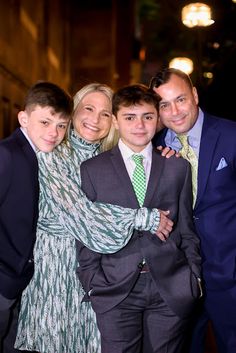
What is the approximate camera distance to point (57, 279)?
127 inches

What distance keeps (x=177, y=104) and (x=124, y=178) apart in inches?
27.9

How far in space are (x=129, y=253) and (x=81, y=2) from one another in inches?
759

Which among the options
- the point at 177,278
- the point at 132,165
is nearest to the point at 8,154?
the point at 132,165

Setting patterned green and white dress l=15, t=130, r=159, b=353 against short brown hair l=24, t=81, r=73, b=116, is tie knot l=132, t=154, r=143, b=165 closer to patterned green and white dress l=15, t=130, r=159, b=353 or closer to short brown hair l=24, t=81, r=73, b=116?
patterned green and white dress l=15, t=130, r=159, b=353

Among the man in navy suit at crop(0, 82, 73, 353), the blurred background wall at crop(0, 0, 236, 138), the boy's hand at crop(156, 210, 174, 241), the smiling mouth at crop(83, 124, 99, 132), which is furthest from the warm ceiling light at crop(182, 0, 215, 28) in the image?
the boy's hand at crop(156, 210, 174, 241)

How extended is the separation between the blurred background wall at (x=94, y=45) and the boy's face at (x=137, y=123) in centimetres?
107

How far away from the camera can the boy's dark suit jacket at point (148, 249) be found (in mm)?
2959

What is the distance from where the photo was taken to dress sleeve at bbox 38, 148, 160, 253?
9.46 ft

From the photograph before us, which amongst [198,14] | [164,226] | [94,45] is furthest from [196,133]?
[94,45]

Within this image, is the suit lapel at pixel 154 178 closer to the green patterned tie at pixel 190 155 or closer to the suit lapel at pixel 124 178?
the suit lapel at pixel 124 178

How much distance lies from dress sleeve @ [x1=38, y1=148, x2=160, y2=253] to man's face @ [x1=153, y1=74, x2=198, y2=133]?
2.53ft

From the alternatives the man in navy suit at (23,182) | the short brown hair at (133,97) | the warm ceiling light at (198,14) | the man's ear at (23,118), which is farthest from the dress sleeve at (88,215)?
the warm ceiling light at (198,14)

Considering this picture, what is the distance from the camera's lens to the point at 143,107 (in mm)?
3074

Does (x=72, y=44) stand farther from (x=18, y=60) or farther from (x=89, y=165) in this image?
(x=89, y=165)
